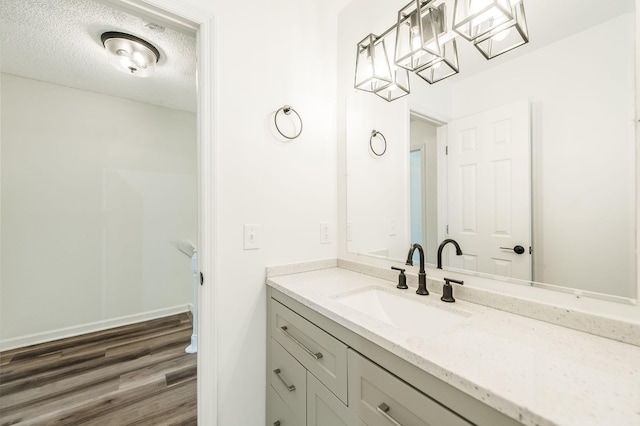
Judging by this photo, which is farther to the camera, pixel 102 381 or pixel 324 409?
pixel 102 381

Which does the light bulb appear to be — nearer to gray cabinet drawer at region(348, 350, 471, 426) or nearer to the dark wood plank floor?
gray cabinet drawer at region(348, 350, 471, 426)

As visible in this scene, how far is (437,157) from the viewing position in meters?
1.19

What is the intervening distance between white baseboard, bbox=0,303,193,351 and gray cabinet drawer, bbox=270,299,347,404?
2411 mm

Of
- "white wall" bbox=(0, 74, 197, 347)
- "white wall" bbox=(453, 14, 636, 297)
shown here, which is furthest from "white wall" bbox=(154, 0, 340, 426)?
"white wall" bbox=(0, 74, 197, 347)

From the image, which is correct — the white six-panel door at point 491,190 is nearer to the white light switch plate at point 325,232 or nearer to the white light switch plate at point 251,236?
the white light switch plate at point 325,232

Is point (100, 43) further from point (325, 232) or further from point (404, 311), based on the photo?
point (404, 311)

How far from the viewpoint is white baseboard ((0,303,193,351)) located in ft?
7.59

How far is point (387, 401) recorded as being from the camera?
71 cm

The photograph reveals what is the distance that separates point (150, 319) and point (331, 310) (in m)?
2.94

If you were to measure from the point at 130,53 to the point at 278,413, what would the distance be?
8.49ft

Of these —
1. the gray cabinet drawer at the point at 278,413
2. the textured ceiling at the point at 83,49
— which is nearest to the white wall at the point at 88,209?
the textured ceiling at the point at 83,49

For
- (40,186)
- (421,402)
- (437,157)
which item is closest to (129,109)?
(40,186)

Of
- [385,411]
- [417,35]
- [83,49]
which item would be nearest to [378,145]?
[417,35]

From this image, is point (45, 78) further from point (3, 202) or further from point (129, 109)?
point (3, 202)
